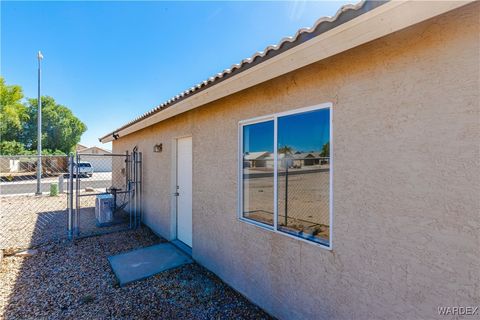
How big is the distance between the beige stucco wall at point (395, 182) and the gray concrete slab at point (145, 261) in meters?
2.36

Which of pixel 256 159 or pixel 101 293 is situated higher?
pixel 256 159

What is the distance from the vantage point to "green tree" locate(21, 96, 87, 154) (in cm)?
3350

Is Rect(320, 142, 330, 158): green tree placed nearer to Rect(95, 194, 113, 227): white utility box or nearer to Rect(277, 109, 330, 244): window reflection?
Rect(277, 109, 330, 244): window reflection

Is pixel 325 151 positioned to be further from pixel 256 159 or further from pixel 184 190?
pixel 184 190

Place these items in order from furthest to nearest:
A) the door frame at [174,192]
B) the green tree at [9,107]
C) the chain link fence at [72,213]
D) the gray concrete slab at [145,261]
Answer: the green tree at [9,107]
the chain link fence at [72,213]
the door frame at [174,192]
the gray concrete slab at [145,261]

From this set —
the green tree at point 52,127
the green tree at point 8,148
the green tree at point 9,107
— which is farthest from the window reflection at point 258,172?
the green tree at point 52,127

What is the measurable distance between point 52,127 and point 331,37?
144ft

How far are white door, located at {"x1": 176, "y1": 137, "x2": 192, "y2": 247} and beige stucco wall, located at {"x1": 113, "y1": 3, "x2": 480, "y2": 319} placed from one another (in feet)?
9.15

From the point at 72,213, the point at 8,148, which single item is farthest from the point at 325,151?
the point at 8,148

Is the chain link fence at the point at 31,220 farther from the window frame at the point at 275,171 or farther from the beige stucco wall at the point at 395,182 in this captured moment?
the beige stucco wall at the point at 395,182

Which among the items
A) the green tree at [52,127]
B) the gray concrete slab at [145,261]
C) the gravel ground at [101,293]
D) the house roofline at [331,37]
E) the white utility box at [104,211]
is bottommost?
the gravel ground at [101,293]

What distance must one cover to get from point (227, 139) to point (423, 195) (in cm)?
293

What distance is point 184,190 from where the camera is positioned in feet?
19.1

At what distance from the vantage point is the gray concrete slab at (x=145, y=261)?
4402 millimetres
